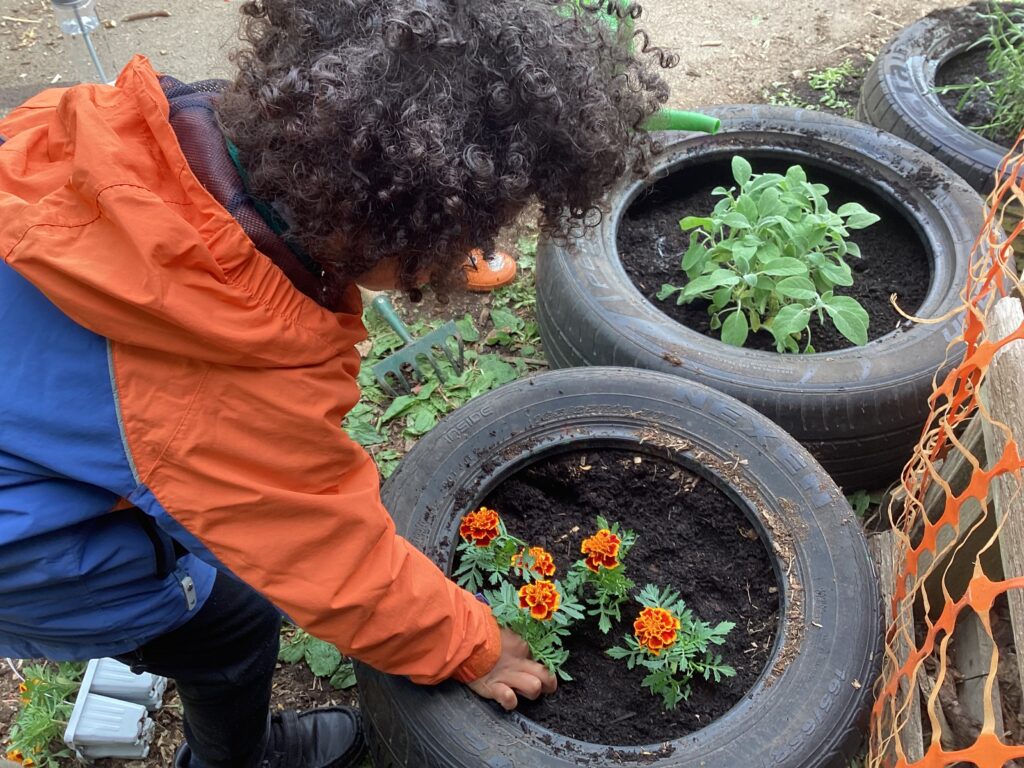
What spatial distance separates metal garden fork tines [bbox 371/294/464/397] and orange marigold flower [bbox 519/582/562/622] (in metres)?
1.40

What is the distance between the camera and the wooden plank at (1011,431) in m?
1.28

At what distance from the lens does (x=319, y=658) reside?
2203 millimetres

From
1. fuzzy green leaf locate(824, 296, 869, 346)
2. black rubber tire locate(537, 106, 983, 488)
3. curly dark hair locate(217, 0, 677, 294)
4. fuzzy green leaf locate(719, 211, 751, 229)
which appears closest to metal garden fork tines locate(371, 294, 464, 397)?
black rubber tire locate(537, 106, 983, 488)

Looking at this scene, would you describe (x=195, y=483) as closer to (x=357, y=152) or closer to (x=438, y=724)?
(x=357, y=152)

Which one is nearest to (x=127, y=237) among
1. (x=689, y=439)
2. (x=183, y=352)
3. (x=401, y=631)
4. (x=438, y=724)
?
(x=183, y=352)

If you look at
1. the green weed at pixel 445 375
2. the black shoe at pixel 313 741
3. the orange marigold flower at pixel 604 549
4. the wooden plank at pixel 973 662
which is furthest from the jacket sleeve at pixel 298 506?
the green weed at pixel 445 375

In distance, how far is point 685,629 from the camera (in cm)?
166

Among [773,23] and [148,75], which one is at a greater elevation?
[148,75]

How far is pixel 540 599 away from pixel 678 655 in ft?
1.11

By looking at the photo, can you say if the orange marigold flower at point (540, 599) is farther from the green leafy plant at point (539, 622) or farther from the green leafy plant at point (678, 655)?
the green leafy plant at point (678, 655)

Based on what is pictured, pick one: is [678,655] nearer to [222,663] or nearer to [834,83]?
[222,663]

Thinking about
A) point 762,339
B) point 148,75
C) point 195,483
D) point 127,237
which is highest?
point 148,75

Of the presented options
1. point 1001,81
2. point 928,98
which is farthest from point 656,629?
point 1001,81

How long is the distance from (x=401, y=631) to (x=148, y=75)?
3.01 ft
